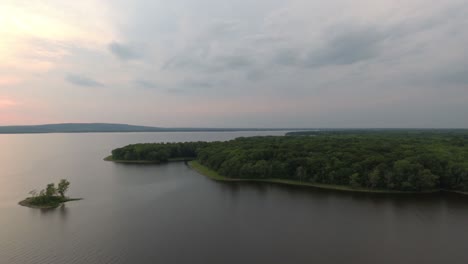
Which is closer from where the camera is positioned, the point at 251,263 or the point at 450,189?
the point at 251,263

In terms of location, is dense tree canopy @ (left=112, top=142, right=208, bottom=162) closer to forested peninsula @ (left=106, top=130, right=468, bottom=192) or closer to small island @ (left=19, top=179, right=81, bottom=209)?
forested peninsula @ (left=106, top=130, right=468, bottom=192)

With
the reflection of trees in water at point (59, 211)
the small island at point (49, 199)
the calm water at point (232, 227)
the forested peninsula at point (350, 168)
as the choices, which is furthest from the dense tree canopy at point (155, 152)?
the reflection of trees in water at point (59, 211)

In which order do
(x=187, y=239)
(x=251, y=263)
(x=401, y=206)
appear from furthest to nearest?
(x=401, y=206) → (x=187, y=239) → (x=251, y=263)

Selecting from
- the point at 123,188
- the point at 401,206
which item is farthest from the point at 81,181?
the point at 401,206

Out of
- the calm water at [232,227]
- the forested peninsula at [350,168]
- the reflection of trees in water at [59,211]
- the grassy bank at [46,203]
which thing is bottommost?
the calm water at [232,227]

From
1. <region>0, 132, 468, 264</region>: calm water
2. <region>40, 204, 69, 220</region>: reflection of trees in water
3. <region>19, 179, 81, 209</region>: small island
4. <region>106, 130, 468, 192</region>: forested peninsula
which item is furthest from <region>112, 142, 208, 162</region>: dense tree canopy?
<region>40, 204, 69, 220</region>: reflection of trees in water

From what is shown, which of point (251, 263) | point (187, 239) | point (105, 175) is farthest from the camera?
point (105, 175)

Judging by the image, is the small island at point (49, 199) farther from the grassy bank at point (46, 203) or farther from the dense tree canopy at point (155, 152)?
the dense tree canopy at point (155, 152)

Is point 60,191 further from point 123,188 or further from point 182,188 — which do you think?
point 182,188

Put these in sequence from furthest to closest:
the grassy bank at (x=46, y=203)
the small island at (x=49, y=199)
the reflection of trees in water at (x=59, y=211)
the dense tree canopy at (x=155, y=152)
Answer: the dense tree canopy at (x=155, y=152)
the small island at (x=49, y=199)
the grassy bank at (x=46, y=203)
the reflection of trees in water at (x=59, y=211)
